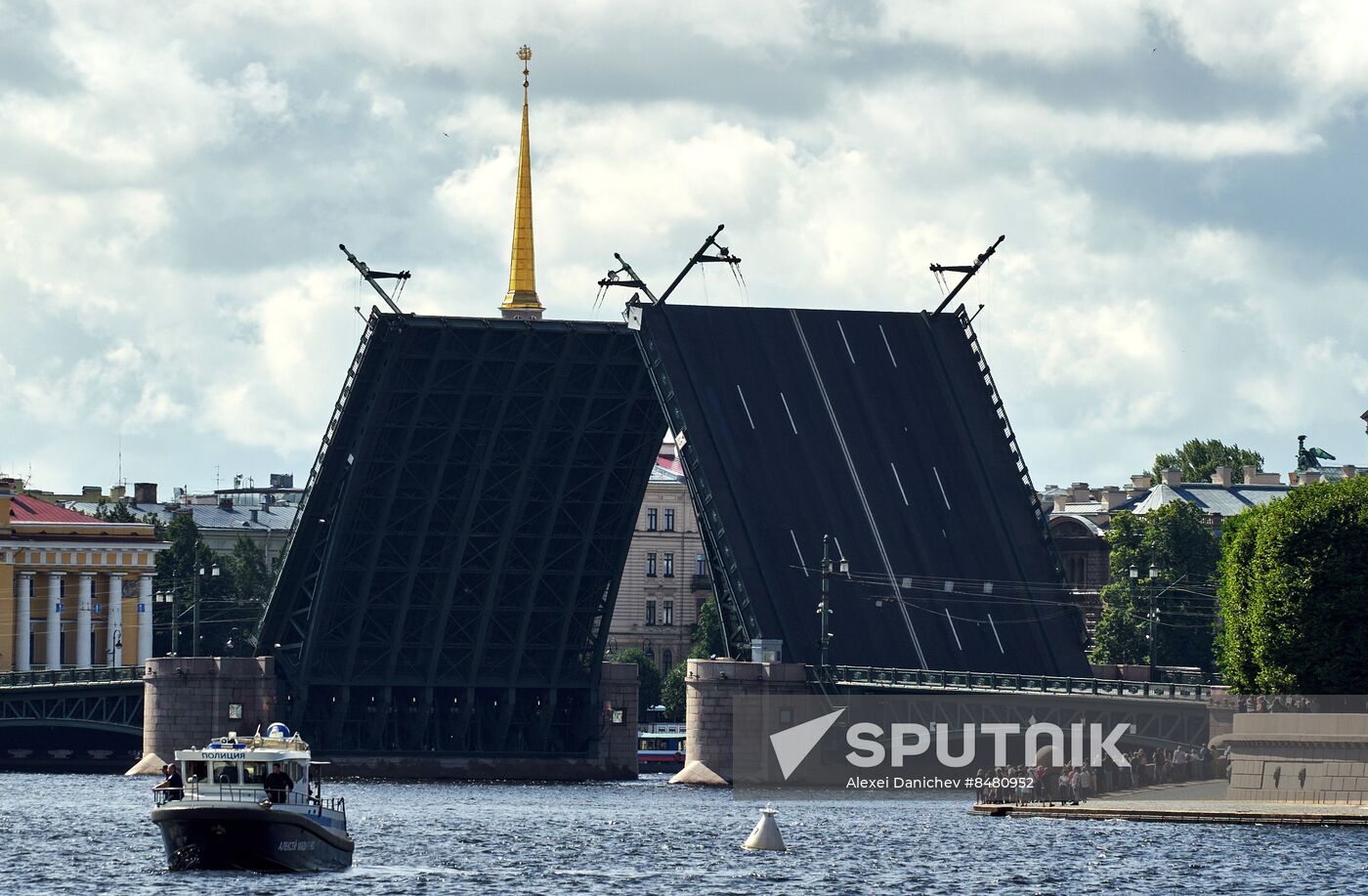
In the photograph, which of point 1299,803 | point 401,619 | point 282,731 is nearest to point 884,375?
point 401,619

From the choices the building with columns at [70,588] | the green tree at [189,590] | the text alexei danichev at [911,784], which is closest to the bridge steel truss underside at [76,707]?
the building with columns at [70,588]

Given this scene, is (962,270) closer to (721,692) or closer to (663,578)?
(721,692)

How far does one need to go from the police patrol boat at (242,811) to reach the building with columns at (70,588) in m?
62.1

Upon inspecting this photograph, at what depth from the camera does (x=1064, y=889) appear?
5738 centimetres

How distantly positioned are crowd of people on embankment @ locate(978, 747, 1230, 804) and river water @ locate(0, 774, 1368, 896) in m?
A: 1.53

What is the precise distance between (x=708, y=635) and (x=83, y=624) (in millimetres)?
29752

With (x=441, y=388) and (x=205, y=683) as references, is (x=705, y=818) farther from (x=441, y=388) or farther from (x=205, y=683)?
(x=205, y=683)

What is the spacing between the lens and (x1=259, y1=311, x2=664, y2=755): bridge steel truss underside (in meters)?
87.2

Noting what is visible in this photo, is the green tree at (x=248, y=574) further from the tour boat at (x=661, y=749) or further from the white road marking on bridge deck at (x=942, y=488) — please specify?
the white road marking on bridge deck at (x=942, y=488)

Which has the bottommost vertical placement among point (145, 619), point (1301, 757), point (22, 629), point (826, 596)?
point (1301, 757)

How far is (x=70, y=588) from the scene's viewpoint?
4887 inches

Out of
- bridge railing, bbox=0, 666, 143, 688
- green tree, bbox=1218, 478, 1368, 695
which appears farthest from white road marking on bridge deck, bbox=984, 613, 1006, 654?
bridge railing, bbox=0, 666, 143, 688

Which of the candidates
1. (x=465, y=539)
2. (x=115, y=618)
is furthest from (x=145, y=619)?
(x=465, y=539)

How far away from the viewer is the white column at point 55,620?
398 feet
